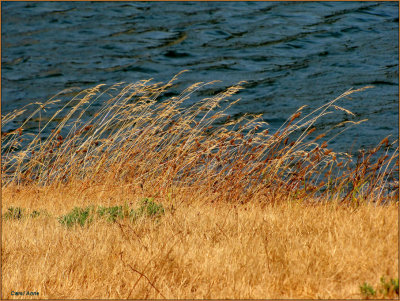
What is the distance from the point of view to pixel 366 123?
1041 cm

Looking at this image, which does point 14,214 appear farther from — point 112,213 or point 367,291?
point 367,291

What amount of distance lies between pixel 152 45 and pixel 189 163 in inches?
366

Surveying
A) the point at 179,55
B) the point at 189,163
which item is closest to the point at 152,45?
the point at 179,55

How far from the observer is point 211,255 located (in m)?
3.87

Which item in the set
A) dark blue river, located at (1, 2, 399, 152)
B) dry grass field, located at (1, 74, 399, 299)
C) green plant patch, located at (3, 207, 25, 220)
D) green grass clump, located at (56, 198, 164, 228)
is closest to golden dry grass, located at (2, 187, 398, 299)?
dry grass field, located at (1, 74, 399, 299)

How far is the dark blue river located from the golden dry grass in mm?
5647

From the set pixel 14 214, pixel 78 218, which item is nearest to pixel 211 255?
pixel 78 218

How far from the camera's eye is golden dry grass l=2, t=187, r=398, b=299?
3498mm

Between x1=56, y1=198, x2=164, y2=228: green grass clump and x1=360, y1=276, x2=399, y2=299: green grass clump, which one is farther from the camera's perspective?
x1=56, y1=198, x2=164, y2=228: green grass clump

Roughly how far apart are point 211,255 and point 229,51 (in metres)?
11.3

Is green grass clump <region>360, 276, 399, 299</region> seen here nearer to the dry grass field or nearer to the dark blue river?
the dry grass field

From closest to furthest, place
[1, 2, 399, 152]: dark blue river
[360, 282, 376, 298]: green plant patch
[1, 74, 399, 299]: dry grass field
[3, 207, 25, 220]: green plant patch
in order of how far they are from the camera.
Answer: [360, 282, 376, 298]: green plant patch < [1, 74, 399, 299]: dry grass field < [3, 207, 25, 220]: green plant patch < [1, 2, 399, 152]: dark blue river

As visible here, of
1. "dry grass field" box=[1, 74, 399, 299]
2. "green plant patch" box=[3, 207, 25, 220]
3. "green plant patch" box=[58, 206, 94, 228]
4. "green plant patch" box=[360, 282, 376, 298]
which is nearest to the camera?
"green plant patch" box=[360, 282, 376, 298]

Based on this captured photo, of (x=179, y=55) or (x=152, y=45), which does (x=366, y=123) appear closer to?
(x=179, y=55)
